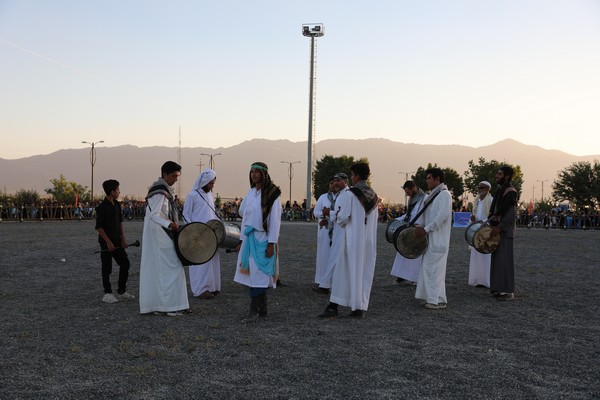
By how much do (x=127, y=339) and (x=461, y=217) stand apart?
3317cm

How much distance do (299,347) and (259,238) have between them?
65.1 inches

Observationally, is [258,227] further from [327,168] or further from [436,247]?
[327,168]

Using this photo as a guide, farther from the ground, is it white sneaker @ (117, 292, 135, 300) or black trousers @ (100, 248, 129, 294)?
black trousers @ (100, 248, 129, 294)

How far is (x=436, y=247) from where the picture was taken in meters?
8.10

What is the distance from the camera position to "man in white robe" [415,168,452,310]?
317 inches

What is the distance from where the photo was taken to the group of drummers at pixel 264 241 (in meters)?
6.99

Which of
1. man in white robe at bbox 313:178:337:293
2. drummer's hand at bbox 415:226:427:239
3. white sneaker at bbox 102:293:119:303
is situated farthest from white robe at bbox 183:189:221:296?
drummer's hand at bbox 415:226:427:239

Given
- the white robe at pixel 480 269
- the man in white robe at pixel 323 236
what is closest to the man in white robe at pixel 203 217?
the man in white robe at pixel 323 236

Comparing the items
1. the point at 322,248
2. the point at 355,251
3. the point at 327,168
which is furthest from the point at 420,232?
the point at 327,168

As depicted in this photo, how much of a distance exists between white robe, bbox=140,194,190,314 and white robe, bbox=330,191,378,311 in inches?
79.1

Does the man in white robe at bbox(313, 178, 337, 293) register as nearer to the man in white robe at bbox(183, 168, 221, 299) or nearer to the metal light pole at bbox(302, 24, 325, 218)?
the man in white robe at bbox(183, 168, 221, 299)

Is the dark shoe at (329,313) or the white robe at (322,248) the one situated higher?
the white robe at (322,248)

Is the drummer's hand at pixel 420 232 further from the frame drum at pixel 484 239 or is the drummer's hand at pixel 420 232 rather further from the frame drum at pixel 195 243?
the frame drum at pixel 195 243

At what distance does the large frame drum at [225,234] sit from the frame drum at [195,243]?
3.29ft
